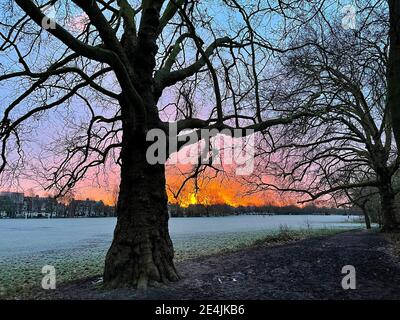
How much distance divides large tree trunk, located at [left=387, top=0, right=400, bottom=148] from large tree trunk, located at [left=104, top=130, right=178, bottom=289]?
4.21m

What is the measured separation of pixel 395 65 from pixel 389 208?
53.5ft

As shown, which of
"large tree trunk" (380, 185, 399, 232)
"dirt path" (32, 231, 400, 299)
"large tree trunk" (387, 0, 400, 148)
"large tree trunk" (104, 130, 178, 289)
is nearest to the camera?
"large tree trunk" (387, 0, 400, 148)

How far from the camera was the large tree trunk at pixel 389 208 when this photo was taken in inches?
754

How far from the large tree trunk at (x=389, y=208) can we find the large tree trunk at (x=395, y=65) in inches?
603

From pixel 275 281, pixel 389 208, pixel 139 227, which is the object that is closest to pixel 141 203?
pixel 139 227

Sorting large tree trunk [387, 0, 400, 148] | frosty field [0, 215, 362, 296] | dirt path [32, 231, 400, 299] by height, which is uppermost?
large tree trunk [387, 0, 400, 148]

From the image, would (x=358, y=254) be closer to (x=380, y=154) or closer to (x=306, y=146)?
(x=306, y=146)

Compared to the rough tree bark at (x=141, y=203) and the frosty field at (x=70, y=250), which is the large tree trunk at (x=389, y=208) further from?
the rough tree bark at (x=141, y=203)

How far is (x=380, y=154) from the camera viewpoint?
1867 cm

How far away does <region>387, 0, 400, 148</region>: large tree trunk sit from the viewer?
5.23 m

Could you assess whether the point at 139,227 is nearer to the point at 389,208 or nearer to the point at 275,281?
the point at 275,281

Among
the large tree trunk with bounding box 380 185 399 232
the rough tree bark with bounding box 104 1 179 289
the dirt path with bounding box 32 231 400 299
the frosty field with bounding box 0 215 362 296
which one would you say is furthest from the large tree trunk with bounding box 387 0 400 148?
the large tree trunk with bounding box 380 185 399 232

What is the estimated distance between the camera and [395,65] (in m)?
5.41

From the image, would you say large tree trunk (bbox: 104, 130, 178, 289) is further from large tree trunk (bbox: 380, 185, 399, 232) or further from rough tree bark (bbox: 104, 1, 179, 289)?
large tree trunk (bbox: 380, 185, 399, 232)
